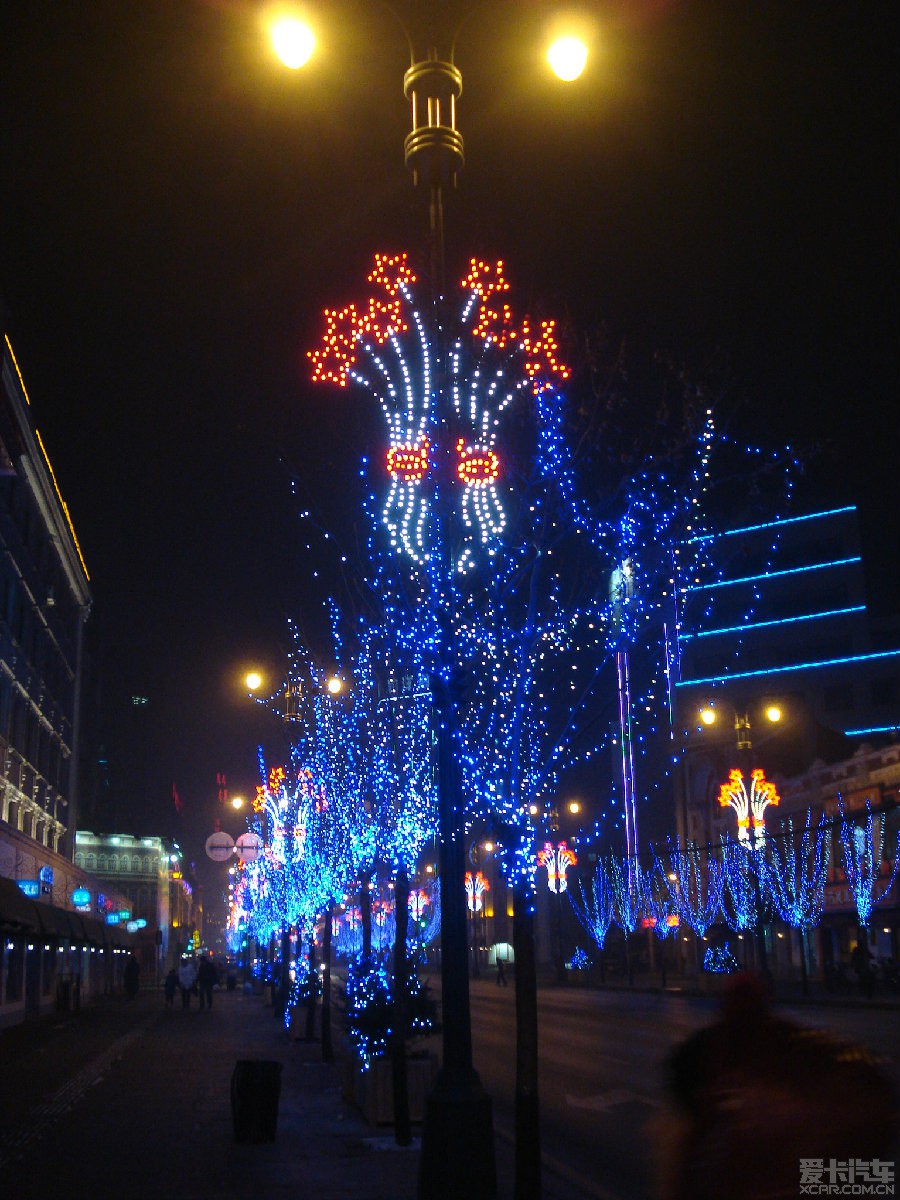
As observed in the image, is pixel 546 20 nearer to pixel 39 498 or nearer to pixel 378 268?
pixel 378 268

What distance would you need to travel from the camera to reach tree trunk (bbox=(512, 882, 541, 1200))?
365 inches

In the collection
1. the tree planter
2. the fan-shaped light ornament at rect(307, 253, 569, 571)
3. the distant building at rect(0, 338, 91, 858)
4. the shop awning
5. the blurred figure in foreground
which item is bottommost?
the tree planter

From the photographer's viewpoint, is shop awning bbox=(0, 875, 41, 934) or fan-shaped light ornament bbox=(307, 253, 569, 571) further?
shop awning bbox=(0, 875, 41, 934)

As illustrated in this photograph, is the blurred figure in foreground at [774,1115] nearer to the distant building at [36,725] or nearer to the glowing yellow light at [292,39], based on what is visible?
the glowing yellow light at [292,39]

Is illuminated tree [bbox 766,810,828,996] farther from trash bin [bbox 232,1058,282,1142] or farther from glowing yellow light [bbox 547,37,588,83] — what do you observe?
glowing yellow light [bbox 547,37,588,83]

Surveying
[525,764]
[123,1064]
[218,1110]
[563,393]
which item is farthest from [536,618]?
[123,1064]

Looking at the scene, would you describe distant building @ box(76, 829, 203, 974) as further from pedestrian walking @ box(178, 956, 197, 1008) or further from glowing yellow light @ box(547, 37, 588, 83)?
glowing yellow light @ box(547, 37, 588, 83)

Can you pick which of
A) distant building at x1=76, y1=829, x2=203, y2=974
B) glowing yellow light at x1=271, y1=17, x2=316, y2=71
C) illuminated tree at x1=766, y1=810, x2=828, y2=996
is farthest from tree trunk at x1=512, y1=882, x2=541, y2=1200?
distant building at x1=76, y1=829, x2=203, y2=974

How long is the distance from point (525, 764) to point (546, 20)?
675 centimetres

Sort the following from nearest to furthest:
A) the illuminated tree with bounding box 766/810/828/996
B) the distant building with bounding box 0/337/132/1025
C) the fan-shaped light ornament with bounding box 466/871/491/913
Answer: the distant building with bounding box 0/337/132/1025 → the illuminated tree with bounding box 766/810/828/996 → the fan-shaped light ornament with bounding box 466/871/491/913

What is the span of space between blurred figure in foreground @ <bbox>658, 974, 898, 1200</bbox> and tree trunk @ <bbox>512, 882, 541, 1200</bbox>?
5066 millimetres

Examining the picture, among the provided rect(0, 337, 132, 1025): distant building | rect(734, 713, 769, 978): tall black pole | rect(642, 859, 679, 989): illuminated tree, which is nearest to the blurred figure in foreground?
rect(0, 337, 132, 1025): distant building

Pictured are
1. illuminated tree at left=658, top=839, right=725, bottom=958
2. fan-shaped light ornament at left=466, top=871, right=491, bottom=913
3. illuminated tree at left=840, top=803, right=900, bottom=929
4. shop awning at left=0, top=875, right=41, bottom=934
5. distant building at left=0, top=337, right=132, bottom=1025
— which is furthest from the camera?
fan-shaped light ornament at left=466, top=871, right=491, bottom=913

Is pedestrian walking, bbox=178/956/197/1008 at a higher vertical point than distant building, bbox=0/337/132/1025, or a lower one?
lower
